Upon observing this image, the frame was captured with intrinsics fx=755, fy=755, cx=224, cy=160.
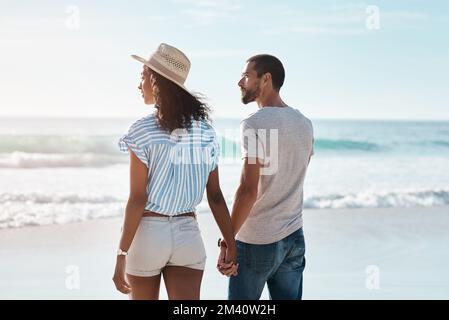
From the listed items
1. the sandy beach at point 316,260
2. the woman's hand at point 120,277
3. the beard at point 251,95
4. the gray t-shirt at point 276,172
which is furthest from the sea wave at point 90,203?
the woman's hand at point 120,277

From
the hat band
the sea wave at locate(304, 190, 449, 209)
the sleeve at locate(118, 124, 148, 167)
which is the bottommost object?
the sea wave at locate(304, 190, 449, 209)

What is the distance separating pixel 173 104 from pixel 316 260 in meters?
3.96

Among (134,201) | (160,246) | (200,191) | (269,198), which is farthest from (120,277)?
(269,198)

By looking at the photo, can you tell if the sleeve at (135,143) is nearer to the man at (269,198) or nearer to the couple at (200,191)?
the couple at (200,191)

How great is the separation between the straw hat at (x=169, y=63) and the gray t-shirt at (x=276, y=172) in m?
0.40

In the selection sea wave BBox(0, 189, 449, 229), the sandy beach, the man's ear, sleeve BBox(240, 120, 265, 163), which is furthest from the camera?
sea wave BBox(0, 189, 449, 229)

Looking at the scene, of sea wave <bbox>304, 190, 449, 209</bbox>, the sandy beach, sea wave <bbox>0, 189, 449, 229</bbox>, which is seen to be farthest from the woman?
sea wave <bbox>304, 190, 449, 209</bbox>

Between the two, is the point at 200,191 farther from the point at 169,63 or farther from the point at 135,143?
the point at 169,63

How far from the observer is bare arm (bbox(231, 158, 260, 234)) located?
3221mm

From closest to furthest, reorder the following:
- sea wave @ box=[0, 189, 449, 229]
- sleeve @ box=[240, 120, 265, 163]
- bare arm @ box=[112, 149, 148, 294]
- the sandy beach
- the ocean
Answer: bare arm @ box=[112, 149, 148, 294] → sleeve @ box=[240, 120, 265, 163] → the sandy beach → sea wave @ box=[0, 189, 449, 229] → the ocean

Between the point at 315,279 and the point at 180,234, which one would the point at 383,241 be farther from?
the point at 180,234

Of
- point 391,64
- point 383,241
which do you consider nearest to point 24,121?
point 391,64

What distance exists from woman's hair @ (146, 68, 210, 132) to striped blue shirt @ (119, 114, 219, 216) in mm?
30

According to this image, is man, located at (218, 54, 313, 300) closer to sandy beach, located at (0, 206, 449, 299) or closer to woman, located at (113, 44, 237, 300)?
woman, located at (113, 44, 237, 300)
